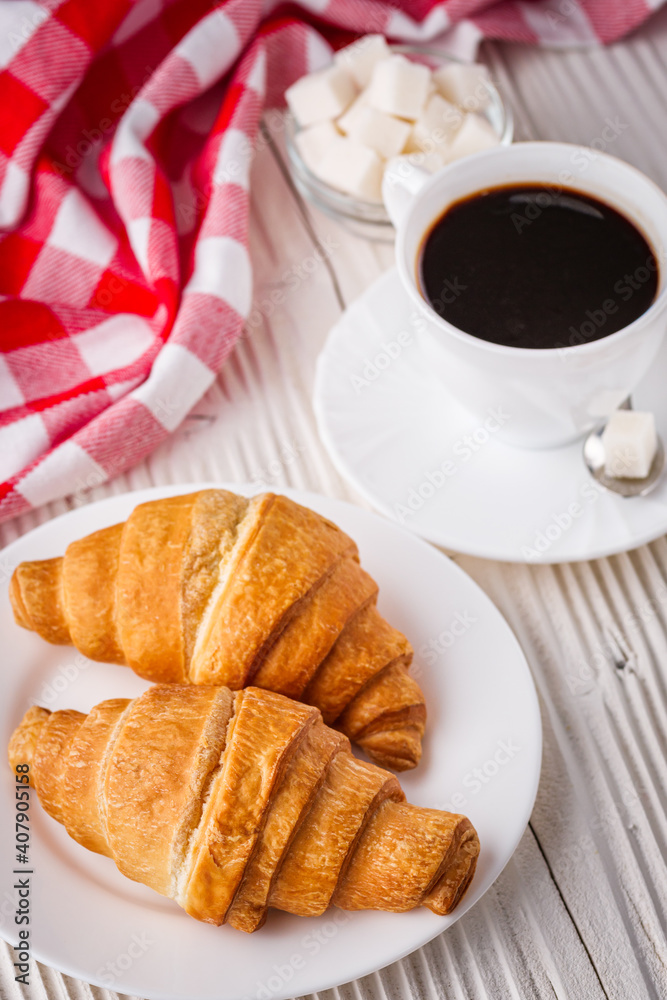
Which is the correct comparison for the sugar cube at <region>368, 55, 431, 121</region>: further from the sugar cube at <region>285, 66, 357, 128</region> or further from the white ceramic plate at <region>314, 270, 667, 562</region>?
the white ceramic plate at <region>314, 270, 667, 562</region>

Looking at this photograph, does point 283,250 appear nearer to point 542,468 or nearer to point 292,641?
point 542,468

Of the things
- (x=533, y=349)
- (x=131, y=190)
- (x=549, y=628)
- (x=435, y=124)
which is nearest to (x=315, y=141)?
(x=435, y=124)

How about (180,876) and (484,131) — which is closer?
(180,876)

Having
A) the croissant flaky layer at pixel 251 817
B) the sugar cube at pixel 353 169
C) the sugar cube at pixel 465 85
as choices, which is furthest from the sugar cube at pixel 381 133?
the croissant flaky layer at pixel 251 817

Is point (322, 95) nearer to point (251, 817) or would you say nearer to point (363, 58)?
point (363, 58)

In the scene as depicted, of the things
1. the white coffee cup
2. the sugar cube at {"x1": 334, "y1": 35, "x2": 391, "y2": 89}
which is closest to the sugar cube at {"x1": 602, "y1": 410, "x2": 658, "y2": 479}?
the white coffee cup

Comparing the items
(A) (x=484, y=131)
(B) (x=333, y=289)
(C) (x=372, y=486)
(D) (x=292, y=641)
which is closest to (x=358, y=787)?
(D) (x=292, y=641)
